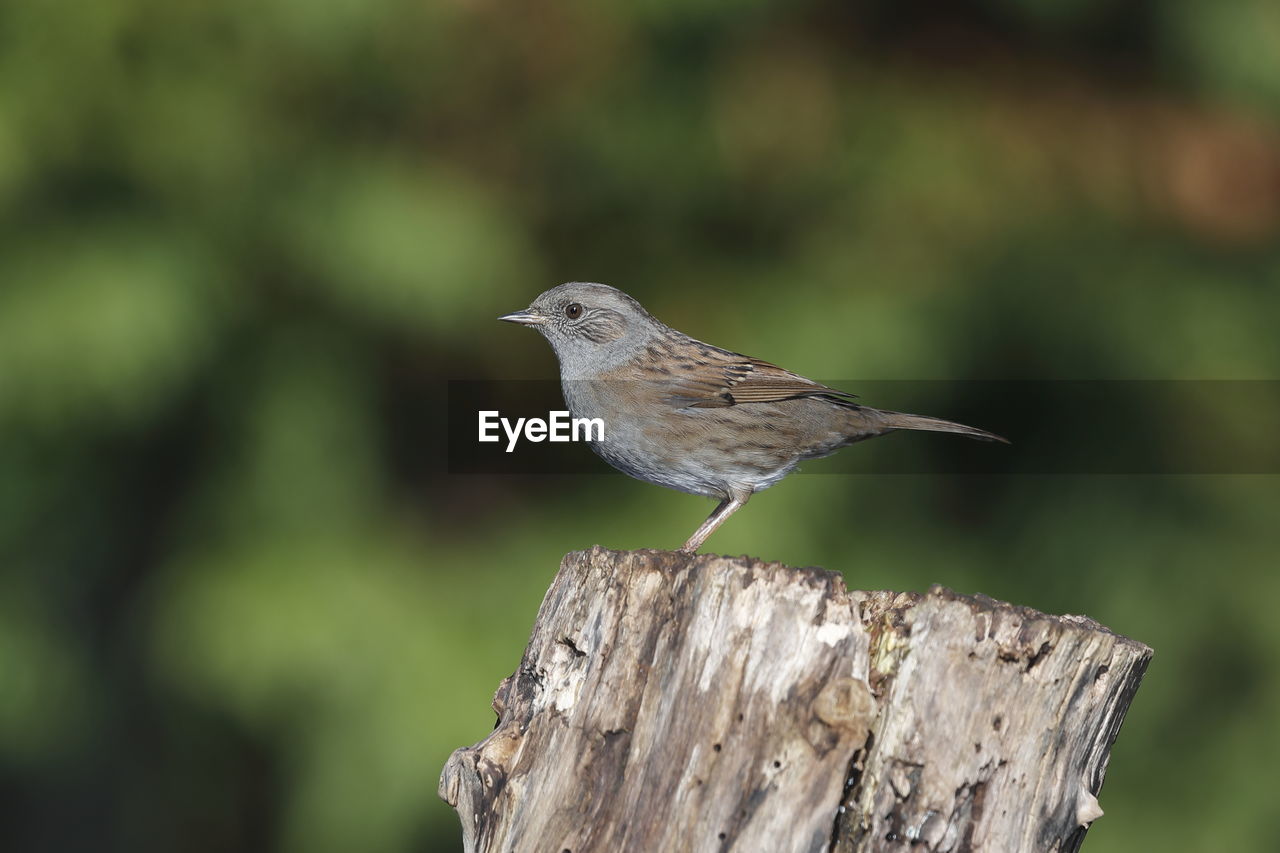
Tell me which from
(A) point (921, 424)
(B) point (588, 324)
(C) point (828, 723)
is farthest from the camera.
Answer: (B) point (588, 324)

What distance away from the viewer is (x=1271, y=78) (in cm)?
586

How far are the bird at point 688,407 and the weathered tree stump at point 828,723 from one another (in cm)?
108

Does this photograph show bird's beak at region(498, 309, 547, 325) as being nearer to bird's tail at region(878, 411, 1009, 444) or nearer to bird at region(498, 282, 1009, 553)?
bird at region(498, 282, 1009, 553)

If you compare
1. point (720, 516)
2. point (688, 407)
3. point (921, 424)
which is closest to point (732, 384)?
point (688, 407)

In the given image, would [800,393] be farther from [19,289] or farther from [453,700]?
[19,289]

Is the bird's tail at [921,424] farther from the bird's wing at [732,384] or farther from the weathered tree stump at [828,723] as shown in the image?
the weathered tree stump at [828,723]

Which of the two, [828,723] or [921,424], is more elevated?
[921,424]

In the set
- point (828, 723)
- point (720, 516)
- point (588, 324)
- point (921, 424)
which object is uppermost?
point (588, 324)

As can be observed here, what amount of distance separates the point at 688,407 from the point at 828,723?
154 centimetres

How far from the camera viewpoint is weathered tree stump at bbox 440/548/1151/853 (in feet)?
7.85

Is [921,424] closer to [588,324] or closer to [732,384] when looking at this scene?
[732,384]

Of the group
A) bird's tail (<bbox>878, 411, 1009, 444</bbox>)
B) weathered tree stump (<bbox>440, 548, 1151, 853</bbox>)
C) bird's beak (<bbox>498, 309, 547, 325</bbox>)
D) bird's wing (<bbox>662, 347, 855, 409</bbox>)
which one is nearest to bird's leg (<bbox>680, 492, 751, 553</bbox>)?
bird's wing (<bbox>662, 347, 855, 409</bbox>)

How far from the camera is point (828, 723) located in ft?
7.89

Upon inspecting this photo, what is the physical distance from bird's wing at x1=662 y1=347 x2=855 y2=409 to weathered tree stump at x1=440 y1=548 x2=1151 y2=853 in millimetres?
1246
